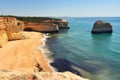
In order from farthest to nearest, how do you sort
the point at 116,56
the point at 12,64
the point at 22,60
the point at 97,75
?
the point at 116,56 → the point at 22,60 → the point at 12,64 → the point at 97,75

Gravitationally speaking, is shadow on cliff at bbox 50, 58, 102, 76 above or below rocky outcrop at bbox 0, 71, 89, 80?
below

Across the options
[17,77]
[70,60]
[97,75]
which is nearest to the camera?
[17,77]

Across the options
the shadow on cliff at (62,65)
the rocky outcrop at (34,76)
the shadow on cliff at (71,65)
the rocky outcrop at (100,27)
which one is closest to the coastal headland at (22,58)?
Result: the rocky outcrop at (34,76)

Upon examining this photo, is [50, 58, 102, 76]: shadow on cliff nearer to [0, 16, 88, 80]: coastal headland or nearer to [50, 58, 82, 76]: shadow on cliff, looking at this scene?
[50, 58, 82, 76]: shadow on cliff

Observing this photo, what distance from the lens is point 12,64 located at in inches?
943

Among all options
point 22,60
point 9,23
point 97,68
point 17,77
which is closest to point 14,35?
point 9,23

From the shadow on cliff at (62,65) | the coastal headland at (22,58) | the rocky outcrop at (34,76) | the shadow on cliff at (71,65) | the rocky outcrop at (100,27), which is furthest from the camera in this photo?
the rocky outcrop at (100,27)

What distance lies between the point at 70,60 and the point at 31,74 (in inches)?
859

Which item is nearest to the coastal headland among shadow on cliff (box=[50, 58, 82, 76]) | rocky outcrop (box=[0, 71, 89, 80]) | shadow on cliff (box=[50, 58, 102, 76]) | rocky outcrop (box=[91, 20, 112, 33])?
rocky outcrop (box=[0, 71, 89, 80])

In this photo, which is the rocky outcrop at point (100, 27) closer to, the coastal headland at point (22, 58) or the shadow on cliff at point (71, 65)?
the coastal headland at point (22, 58)

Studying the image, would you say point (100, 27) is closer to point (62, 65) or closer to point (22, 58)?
point (62, 65)

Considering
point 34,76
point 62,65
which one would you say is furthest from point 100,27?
point 34,76

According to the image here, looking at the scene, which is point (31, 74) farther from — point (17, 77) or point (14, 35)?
point (14, 35)

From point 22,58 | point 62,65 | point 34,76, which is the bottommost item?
point 62,65
